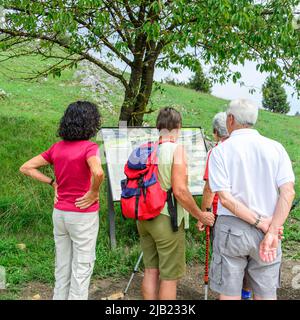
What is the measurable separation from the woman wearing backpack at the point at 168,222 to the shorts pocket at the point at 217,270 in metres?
0.53

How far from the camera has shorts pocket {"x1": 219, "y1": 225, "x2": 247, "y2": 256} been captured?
3287 millimetres

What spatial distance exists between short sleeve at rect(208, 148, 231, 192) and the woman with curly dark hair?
93cm

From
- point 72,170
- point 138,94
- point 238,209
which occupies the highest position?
point 138,94

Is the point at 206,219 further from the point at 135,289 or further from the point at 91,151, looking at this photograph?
the point at 135,289

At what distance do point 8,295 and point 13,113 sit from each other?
954 centimetres

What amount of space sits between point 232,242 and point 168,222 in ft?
2.43

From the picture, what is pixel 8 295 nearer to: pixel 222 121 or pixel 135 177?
pixel 135 177

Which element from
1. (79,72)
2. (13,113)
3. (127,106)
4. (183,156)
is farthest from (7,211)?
(79,72)

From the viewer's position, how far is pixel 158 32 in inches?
231

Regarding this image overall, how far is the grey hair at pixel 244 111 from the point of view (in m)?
3.35

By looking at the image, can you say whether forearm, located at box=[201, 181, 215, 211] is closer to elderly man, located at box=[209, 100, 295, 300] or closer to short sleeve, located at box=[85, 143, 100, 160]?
elderly man, located at box=[209, 100, 295, 300]

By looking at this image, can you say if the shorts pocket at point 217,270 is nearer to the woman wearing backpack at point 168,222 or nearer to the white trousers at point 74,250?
the woman wearing backpack at point 168,222

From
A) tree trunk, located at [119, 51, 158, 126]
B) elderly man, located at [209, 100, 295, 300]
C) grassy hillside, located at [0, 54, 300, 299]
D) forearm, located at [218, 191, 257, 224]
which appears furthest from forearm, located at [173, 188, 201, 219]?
tree trunk, located at [119, 51, 158, 126]

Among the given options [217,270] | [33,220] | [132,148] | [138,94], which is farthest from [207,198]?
[138,94]
